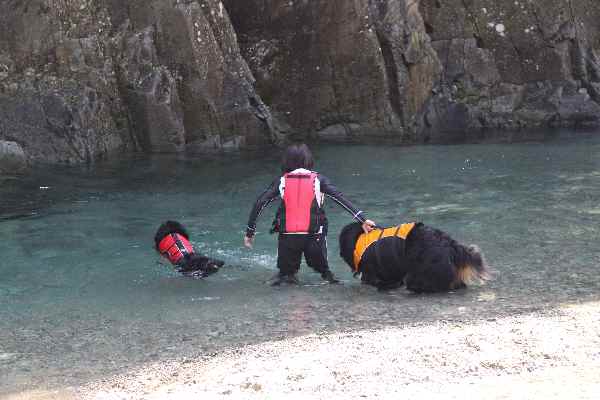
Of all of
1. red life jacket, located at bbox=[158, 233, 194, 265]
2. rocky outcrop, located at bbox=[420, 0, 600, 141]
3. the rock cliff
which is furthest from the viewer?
rocky outcrop, located at bbox=[420, 0, 600, 141]

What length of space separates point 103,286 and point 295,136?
18.4 metres

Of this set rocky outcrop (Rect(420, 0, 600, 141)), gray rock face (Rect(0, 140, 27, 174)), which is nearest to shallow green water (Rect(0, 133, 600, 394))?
gray rock face (Rect(0, 140, 27, 174))

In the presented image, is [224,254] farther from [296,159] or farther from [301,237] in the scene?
[296,159]

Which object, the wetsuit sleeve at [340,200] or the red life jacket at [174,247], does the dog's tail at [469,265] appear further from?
the red life jacket at [174,247]

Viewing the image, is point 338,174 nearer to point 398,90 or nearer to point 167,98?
point 167,98

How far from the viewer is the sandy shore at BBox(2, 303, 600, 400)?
5.61 meters

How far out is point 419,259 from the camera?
8.54 meters

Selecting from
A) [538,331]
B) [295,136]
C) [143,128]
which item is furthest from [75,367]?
[295,136]

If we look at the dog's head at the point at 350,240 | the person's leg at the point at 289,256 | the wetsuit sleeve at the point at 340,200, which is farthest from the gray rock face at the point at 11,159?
the dog's head at the point at 350,240

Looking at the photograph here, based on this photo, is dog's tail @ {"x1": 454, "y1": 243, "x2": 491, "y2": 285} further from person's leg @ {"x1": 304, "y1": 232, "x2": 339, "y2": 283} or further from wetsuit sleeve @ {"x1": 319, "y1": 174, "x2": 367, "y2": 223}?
person's leg @ {"x1": 304, "y1": 232, "x2": 339, "y2": 283}

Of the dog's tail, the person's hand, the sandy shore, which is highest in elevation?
the person's hand

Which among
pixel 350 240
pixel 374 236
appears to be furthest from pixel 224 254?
pixel 374 236

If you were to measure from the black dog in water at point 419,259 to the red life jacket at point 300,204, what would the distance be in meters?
0.67

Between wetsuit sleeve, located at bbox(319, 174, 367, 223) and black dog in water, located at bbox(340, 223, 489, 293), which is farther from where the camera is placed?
wetsuit sleeve, located at bbox(319, 174, 367, 223)
